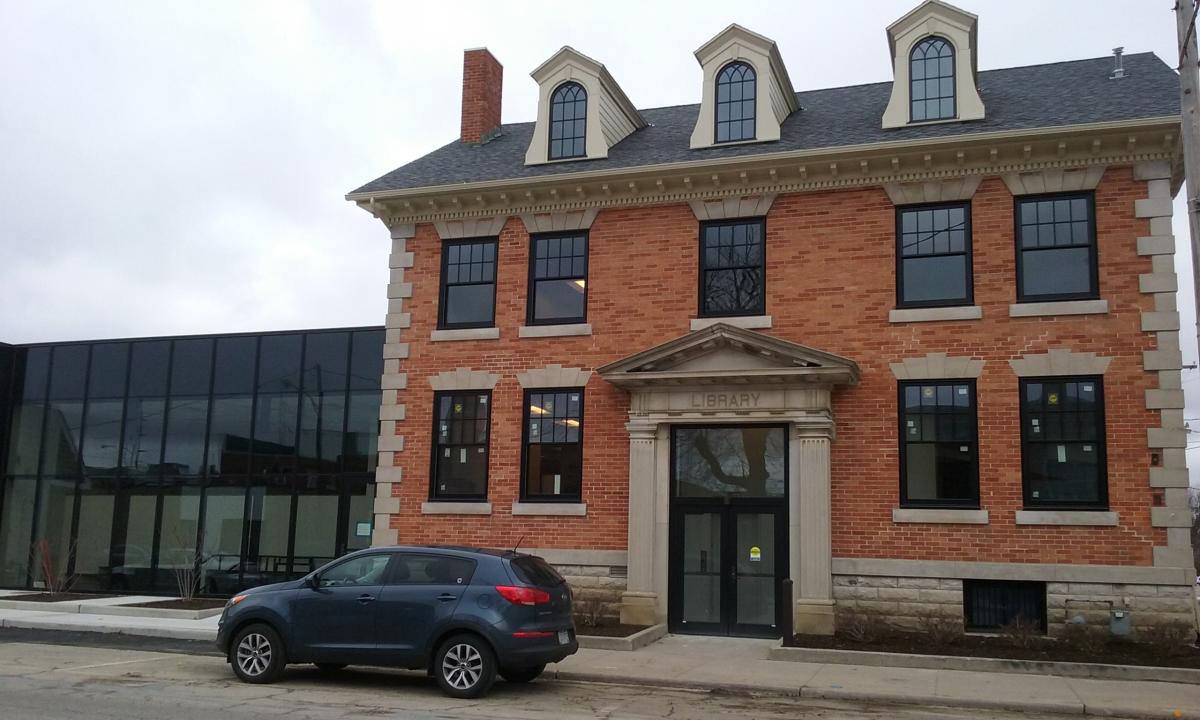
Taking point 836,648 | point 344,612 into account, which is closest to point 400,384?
point 344,612

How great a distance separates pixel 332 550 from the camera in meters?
22.0

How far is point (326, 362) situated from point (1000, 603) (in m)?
14.5

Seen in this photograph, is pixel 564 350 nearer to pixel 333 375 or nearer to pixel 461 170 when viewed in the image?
pixel 461 170

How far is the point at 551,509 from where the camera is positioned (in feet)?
58.8

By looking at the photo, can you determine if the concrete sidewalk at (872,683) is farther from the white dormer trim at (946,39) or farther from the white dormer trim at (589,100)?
the white dormer trim at (589,100)

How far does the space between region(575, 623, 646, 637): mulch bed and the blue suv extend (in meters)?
3.16

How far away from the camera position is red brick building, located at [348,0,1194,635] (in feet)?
51.1

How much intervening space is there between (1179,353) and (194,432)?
19.7 meters

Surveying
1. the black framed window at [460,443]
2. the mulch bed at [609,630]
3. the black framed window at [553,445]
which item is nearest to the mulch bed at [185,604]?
the black framed window at [460,443]

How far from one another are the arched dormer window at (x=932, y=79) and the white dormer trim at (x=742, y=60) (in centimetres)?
239

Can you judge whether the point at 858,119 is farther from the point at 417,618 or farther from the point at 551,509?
the point at 417,618

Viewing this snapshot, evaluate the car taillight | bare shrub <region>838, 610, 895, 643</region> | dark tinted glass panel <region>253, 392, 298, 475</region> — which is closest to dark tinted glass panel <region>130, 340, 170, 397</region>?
dark tinted glass panel <region>253, 392, 298, 475</region>

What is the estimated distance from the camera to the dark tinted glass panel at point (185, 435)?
925 inches

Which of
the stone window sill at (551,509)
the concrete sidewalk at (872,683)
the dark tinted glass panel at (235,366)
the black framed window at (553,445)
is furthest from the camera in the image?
the dark tinted glass panel at (235,366)
